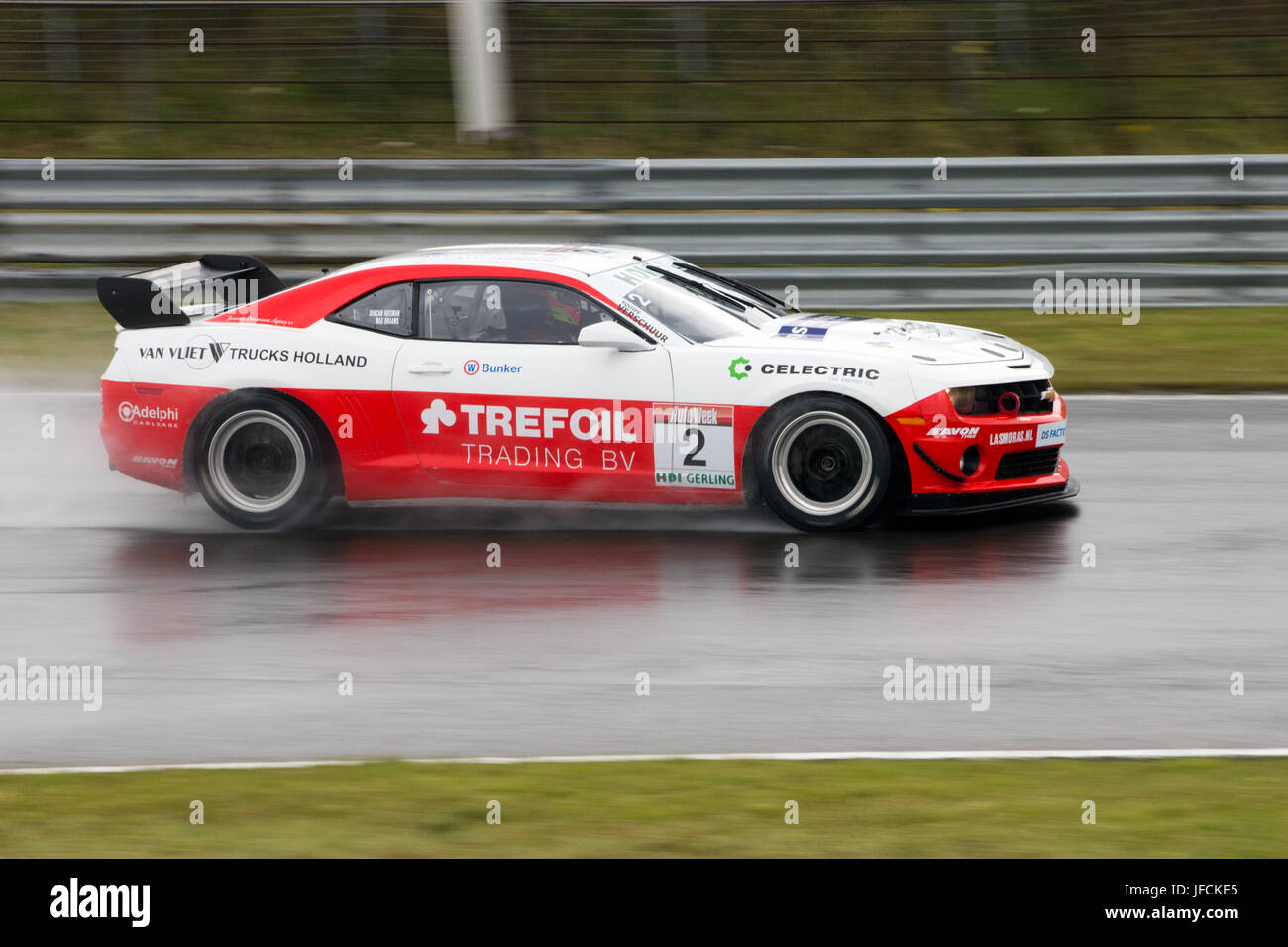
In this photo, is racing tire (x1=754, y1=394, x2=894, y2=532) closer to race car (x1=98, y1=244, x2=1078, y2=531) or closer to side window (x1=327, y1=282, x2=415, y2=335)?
race car (x1=98, y1=244, x2=1078, y2=531)

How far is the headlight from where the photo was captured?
25.7 feet

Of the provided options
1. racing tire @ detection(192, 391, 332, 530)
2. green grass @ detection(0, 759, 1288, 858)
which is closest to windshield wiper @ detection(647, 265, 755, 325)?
racing tire @ detection(192, 391, 332, 530)

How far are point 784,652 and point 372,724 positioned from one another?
169 centimetres

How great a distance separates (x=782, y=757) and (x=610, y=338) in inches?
119

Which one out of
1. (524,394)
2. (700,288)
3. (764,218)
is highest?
(764,218)

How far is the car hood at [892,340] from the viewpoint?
805 centimetres

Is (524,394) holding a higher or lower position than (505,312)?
lower

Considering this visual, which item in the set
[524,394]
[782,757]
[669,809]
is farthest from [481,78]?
[669,809]

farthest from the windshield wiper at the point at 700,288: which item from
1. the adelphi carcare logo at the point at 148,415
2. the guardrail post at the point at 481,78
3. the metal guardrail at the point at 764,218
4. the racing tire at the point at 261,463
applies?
the guardrail post at the point at 481,78

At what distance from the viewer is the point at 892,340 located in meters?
8.23

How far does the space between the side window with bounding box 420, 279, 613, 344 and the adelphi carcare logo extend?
4.59 feet

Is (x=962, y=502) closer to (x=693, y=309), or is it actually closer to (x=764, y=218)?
(x=693, y=309)

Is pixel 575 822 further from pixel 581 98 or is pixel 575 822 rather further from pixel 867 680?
pixel 581 98
